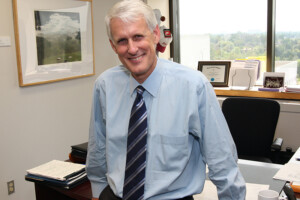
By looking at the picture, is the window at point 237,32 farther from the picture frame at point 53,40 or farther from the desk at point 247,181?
the desk at point 247,181

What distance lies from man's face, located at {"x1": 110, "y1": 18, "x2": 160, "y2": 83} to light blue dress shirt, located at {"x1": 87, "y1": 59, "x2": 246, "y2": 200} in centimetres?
8

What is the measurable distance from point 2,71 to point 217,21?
263 cm

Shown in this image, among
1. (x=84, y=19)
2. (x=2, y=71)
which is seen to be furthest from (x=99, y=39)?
(x=2, y=71)

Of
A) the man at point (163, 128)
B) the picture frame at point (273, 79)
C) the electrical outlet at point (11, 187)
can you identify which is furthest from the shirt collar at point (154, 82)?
the picture frame at point (273, 79)

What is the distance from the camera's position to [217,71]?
4.13 metres

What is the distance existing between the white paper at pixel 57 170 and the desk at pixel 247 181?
0.21 feet

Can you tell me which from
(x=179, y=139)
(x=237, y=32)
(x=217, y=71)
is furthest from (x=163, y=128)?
(x=237, y=32)

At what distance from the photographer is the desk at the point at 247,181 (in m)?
1.72

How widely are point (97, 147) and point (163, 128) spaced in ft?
1.25

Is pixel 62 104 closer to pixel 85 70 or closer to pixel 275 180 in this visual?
pixel 85 70

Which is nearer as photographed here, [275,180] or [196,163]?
[196,163]

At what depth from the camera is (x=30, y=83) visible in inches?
124

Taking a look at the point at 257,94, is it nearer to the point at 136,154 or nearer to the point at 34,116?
the point at 34,116

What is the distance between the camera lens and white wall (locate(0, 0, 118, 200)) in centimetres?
296
